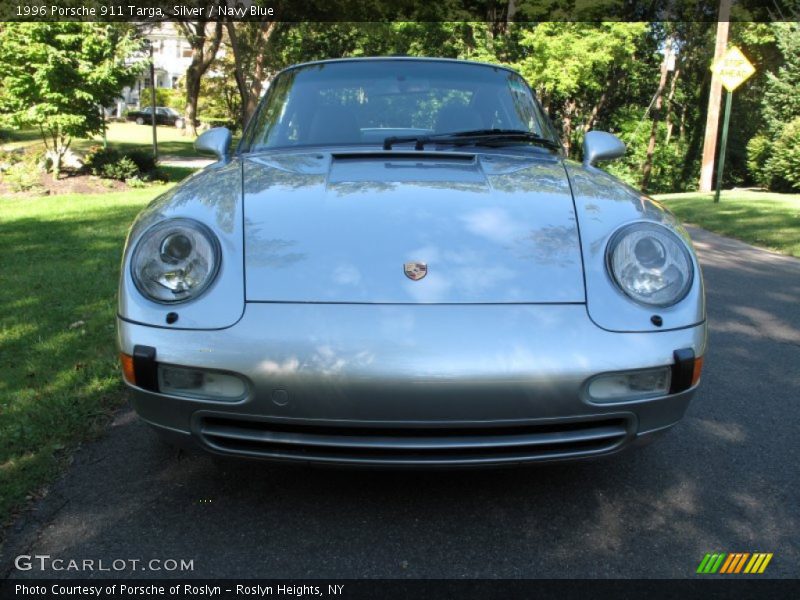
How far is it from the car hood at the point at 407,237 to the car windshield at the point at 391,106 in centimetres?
67

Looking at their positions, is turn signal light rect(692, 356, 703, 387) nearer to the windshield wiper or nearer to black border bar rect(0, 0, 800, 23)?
the windshield wiper

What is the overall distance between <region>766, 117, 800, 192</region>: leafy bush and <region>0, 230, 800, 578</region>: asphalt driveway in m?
19.0

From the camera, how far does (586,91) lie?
2820 cm

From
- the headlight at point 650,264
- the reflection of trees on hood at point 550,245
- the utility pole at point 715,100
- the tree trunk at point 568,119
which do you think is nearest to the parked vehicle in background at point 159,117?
the tree trunk at point 568,119

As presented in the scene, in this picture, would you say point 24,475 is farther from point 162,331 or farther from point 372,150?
point 372,150

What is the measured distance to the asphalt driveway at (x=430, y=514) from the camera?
→ 1977 millimetres

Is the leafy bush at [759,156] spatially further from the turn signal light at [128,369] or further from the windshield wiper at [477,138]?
the turn signal light at [128,369]

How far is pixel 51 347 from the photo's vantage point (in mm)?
3824

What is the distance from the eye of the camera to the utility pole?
17.4 metres

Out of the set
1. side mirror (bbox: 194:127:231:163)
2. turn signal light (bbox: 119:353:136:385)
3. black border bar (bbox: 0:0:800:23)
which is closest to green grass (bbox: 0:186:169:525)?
turn signal light (bbox: 119:353:136:385)

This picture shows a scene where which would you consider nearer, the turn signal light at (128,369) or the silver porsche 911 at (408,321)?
the silver porsche 911 at (408,321)

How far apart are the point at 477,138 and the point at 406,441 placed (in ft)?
5.49

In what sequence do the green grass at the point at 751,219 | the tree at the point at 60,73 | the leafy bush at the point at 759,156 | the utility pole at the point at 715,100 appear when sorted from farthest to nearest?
the leafy bush at the point at 759,156 < the utility pole at the point at 715,100 < the tree at the point at 60,73 < the green grass at the point at 751,219
